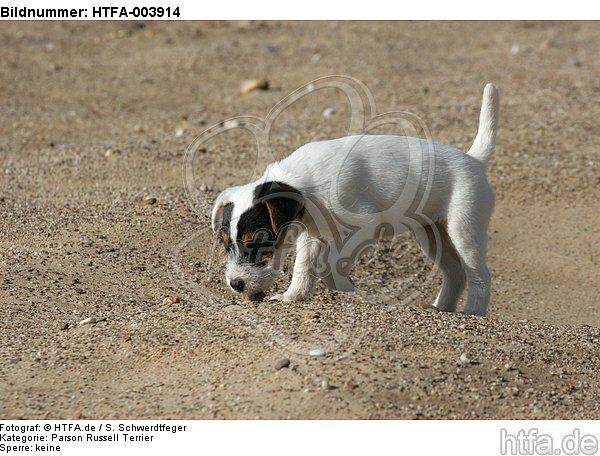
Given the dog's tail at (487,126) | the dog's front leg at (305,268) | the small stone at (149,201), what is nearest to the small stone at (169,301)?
the dog's front leg at (305,268)

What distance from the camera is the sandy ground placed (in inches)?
190

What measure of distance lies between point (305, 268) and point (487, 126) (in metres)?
1.62

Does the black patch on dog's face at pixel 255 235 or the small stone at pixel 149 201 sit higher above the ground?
the small stone at pixel 149 201

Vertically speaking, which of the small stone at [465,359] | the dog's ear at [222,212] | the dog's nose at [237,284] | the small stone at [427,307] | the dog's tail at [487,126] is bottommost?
the small stone at [465,359]

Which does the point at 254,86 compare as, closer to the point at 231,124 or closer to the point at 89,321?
the point at 231,124

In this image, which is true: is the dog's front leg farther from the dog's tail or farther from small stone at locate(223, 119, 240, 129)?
small stone at locate(223, 119, 240, 129)

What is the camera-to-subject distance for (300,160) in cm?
585

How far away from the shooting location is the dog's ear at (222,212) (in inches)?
214

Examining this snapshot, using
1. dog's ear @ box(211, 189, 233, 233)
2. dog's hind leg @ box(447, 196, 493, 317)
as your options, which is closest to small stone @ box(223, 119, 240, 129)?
dog's hind leg @ box(447, 196, 493, 317)

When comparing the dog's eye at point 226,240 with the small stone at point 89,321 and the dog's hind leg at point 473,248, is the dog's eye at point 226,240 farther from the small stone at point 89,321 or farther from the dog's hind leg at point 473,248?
the dog's hind leg at point 473,248

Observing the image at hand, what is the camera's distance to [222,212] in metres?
5.50

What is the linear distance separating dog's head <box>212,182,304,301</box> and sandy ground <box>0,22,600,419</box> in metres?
0.22

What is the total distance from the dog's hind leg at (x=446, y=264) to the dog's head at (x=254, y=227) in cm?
119

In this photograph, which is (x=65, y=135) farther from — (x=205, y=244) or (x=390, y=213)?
(x=390, y=213)
